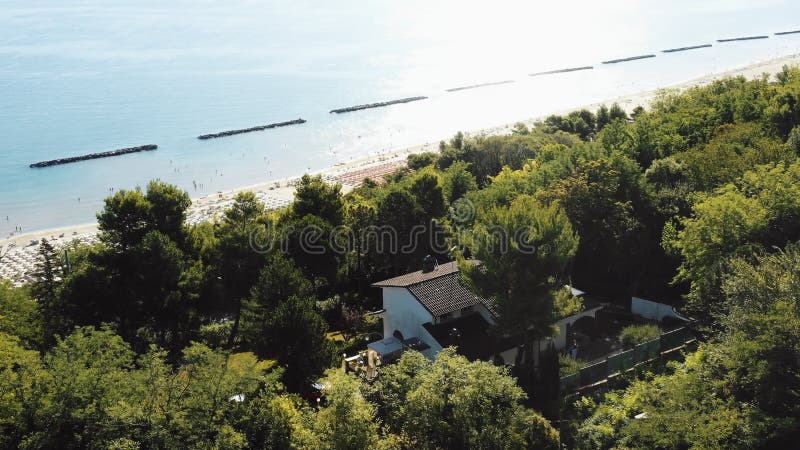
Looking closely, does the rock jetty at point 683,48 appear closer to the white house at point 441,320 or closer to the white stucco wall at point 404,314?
the white house at point 441,320

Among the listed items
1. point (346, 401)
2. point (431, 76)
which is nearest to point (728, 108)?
point (346, 401)

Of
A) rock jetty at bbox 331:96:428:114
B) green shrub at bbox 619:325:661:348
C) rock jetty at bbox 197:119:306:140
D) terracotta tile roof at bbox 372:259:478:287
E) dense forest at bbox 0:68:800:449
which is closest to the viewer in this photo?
dense forest at bbox 0:68:800:449

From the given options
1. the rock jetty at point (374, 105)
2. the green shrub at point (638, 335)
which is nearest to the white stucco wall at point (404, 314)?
the green shrub at point (638, 335)

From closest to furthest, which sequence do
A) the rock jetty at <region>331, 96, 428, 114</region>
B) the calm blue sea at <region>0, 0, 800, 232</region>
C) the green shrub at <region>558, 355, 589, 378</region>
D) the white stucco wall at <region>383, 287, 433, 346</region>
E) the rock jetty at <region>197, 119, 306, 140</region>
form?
the green shrub at <region>558, 355, 589, 378</region>, the white stucco wall at <region>383, 287, 433, 346</region>, the calm blue sea at <region>0, 0, 800, 232</region>, the rock jetty at <region>197, 119, 306, 140</region>, the rock jetty at <region>331, 96, 428, 114</region>

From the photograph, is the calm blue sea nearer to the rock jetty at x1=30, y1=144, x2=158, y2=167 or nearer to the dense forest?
the rock jetty at x1=30, y1=144, x2=158, y2=167

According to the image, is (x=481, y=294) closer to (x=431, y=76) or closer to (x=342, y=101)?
(x=342, y=101)

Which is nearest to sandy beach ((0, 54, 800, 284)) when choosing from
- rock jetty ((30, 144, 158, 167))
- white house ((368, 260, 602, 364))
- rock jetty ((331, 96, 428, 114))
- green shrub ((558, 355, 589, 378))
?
white house ((368, 260, 602, 364))
